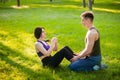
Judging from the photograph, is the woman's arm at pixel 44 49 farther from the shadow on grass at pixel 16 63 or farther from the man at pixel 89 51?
the man at pixel 89 51

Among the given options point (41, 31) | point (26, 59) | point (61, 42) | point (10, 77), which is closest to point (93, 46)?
point (41, 31)

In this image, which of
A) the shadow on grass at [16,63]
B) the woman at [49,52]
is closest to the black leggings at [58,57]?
the woman at [49,52]

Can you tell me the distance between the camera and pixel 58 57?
7.96 metres

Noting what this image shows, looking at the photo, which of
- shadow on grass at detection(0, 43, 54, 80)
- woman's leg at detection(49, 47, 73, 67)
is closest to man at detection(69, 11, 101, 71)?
woman's leg at detection(49, 47, 73, 67)

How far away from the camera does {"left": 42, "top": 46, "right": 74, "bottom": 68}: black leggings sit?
7.95 meters

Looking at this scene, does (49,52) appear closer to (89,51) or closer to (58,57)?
(58,57)

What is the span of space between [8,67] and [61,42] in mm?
4744

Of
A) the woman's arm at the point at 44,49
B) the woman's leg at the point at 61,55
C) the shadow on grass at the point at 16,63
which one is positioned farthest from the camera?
the woman's arm at the point at 44,49

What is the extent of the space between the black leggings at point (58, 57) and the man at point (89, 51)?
0.21m

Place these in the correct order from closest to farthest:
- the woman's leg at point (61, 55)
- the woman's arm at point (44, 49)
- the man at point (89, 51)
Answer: the man at point (89, 51)
the woman's leg at point (61, 55)
the woman's arm at point (44, 49)

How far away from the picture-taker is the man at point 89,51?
744cm

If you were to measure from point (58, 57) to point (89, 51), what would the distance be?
38.9 inches

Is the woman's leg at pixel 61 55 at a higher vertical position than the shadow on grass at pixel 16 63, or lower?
higher

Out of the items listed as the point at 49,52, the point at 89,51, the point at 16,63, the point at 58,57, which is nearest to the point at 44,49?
the point at 49,52
